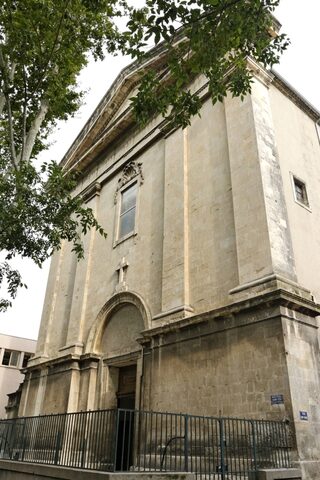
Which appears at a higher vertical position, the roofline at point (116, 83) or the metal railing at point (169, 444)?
the roofline at point (116, 83)

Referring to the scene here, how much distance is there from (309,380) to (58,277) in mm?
15633

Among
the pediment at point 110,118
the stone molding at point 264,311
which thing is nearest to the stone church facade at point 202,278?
the stone molding at point 264,311

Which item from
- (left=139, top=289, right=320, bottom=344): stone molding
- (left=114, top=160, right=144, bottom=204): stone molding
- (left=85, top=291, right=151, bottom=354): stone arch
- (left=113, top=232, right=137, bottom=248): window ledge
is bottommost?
(left=139, top=289, right=320, bottom=344): stone molding

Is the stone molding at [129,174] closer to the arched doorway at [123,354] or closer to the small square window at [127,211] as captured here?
the small square window at [127,211]

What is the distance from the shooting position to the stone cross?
16250mm

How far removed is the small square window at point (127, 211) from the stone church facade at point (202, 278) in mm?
78

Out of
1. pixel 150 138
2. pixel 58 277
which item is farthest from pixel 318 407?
pixel 58 277

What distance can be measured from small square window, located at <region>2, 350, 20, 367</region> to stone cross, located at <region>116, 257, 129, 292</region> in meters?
20.3

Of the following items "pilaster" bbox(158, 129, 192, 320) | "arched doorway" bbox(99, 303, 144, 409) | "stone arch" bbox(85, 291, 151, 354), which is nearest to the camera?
"pilaster" bbox(158, 129, 192, 320)

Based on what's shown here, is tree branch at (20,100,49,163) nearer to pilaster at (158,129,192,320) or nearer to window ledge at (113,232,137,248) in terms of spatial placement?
pilaster at (158,129,192,320)

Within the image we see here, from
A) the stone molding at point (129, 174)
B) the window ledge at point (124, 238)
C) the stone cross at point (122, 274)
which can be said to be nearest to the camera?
the stone cross at point (122, 274)

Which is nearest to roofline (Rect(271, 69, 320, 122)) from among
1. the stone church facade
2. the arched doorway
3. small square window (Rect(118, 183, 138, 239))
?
the stone church facade

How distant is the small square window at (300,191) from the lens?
45.6 feet

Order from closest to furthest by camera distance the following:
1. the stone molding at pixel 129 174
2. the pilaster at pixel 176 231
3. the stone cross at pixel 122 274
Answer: the pilaster at pixel 176 231
the stone cross at pixel 122 274
the stone molding at pixel 129 174
